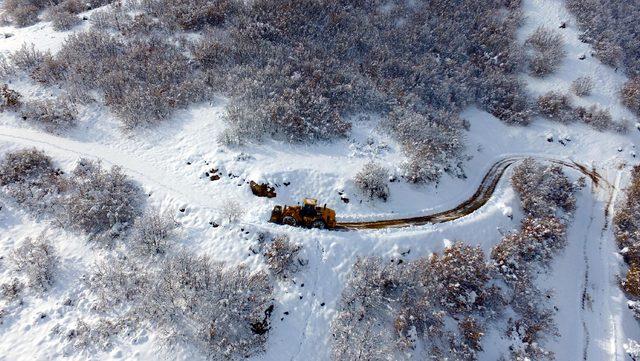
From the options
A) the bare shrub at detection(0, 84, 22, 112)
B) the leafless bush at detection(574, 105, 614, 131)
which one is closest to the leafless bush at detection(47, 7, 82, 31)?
the bare shrub at detection(0, 84, 22, 112)

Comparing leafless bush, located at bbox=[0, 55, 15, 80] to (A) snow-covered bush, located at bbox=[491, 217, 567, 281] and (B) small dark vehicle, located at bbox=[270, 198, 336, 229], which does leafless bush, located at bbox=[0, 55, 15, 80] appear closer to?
(B) small dark vehicle, located at bbox=[270, 198, 336, 229]

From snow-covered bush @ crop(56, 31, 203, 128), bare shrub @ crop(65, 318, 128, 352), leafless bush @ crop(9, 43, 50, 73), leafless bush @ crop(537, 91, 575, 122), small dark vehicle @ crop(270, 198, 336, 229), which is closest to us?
bare shrub @ crop(65, 318, 128, 352)

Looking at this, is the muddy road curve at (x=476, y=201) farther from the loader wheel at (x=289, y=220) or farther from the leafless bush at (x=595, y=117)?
the leafless bush at (x=595, y=117)

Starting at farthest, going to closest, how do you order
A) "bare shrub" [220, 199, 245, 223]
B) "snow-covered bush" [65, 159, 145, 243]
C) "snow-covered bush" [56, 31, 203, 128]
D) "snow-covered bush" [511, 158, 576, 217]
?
"snow-covered bush" [56, 31, 203, 128] → "snow-covered bush" [511, 158, 576, 217] → "bare shrub" [220, 199, 245, 223] → "snow-covered bush" [65, 159, 145, 243]

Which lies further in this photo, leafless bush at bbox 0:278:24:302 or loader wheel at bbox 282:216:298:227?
loader wheel at bbox 282:216:298:227

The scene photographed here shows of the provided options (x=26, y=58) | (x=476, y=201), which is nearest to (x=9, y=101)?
(x=26, y=58)

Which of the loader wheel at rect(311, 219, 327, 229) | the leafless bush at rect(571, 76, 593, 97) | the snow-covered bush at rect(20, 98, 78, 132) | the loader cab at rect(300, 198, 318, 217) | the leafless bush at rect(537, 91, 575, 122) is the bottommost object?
the snow-covered bush at rect(20, 98, 78, 132)

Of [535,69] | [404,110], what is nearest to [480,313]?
[404,110]
